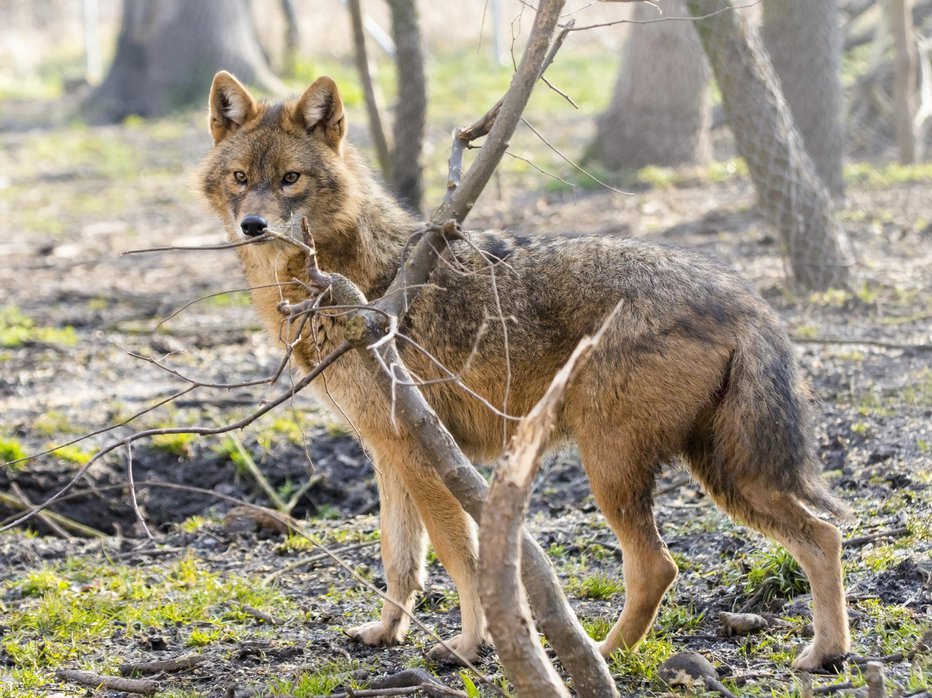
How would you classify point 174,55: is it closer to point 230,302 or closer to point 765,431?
point 230,302

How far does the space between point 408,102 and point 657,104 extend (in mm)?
4227

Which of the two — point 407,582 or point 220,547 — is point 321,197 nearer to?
point 407,582

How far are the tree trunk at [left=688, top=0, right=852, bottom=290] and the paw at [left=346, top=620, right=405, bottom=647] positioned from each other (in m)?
5.75

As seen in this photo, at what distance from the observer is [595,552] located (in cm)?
598

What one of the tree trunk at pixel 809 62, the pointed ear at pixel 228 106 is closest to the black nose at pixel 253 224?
the pointed ear at pixel 228 106

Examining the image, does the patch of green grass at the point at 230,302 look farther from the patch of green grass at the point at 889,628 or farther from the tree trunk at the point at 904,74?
the tree trunk at the point at 904,74

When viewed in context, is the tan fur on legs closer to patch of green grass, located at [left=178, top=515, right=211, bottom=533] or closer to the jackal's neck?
the jackal's neck

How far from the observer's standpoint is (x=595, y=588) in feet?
17.9

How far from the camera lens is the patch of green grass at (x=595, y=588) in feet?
17.8

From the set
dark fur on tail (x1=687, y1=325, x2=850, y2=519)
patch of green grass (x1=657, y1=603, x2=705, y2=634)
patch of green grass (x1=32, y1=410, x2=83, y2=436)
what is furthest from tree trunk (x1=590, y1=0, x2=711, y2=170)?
patch of green grass (x1=657, y1=603, x2=705, y2=634)

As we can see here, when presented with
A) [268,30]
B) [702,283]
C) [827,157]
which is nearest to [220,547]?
[702,283]

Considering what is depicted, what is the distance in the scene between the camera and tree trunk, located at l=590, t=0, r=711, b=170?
557 inches

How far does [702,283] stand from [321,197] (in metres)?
1.96

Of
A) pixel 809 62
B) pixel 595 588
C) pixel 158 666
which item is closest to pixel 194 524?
pixel 158 666
